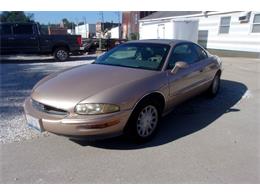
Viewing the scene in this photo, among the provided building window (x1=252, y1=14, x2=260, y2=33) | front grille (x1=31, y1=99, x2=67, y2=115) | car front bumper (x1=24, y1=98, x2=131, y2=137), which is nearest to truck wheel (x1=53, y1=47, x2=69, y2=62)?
building window (x1=252, y1=14, x2=260, y2=33)

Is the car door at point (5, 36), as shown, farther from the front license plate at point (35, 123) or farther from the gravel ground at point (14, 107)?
the front license plate at point (35, 123)

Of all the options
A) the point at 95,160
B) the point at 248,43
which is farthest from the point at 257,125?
the point at 248,43

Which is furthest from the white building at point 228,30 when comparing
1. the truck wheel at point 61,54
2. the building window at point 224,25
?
the truck wheel at point 61,54

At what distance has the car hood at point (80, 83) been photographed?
3.26 m

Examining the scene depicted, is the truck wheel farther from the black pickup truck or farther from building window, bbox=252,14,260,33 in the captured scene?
building window, bbox=252,14,260,33

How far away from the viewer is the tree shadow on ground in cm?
370

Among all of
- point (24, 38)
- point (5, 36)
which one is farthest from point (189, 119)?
point (5, 36)

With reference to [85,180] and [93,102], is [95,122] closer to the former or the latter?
[93,102]

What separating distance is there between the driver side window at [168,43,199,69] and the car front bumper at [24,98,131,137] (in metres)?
1.50

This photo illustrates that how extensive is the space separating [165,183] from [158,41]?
281 centimetres

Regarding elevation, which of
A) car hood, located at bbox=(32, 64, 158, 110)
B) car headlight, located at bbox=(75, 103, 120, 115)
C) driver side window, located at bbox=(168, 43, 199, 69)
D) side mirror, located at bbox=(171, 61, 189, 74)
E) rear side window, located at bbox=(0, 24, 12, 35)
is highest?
rear side window, located at bbox=(0, 24, 12, 35)

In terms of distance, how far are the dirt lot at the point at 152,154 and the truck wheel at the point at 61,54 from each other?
8530 millimetres

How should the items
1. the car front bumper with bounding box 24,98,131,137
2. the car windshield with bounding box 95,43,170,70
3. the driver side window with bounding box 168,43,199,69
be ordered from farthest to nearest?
1. the driver side window with bounding box 168,43,199,69
2. the car windshield with bounding box 95,43,170,70
3. the car front bumper with bounding box 24,98,131,137

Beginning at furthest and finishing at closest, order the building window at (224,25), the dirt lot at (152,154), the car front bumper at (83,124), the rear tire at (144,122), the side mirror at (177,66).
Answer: the building window at (224,25)
the side mirror at (177,66)
the rear tire at (144,122)
the car front bumper at (83,124)
the dirt lot at (152,154)
